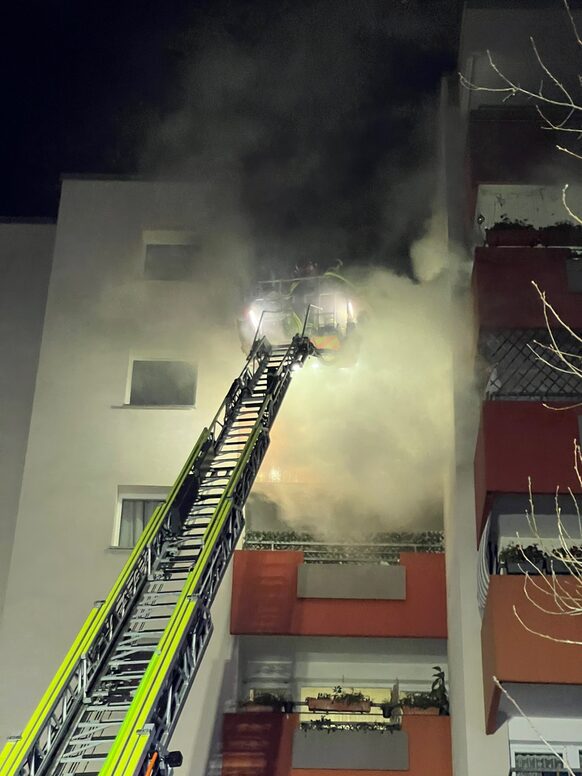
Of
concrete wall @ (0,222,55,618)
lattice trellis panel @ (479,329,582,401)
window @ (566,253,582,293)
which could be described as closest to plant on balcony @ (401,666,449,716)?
lattice trellis panel @ (479,329,582,401)

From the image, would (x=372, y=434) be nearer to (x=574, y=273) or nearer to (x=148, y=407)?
(x=148, y=407)

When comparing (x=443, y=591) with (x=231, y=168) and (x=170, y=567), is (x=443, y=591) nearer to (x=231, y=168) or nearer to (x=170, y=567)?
(x=170, y=567)

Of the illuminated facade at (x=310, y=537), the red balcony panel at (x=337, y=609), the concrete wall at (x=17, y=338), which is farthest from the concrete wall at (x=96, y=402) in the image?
the concrete wall at (x=17, y=338)

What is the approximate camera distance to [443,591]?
538 inches

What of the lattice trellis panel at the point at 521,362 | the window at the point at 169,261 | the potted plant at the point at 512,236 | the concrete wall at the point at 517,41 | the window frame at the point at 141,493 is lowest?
the window frame at the point at 141,493

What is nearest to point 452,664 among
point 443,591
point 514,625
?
point 443,591

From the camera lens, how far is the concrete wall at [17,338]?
1548 cm

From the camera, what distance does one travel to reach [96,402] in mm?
15148

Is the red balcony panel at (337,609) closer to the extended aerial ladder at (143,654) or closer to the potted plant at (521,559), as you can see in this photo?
the extended aerial ladder at (143,654)

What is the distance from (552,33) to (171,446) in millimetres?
9107

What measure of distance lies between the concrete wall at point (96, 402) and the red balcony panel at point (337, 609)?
17.0 inches

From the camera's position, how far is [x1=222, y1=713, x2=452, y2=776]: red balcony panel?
12242mm

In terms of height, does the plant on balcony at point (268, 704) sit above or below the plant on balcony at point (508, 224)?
below

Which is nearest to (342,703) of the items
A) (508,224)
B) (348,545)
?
(348,545)
